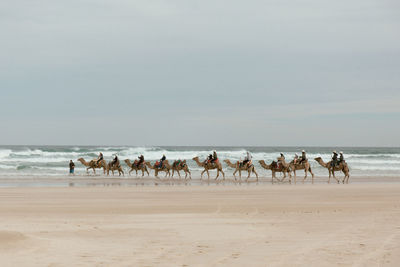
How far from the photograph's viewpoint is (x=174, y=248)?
824cm

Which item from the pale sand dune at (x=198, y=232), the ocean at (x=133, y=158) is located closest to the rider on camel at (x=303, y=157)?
the ocean at (x=133, y=158)

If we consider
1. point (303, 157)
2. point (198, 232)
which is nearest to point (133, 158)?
point (303, 157)

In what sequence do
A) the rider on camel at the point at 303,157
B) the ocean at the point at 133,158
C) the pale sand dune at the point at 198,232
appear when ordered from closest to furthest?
the pale sand dune at the point at 198,232, the rider on camel at the point at 303,157, the ocean at the point at 133,158

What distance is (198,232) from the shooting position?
9.91 m

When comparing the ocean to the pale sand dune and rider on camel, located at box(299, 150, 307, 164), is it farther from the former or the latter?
the pale sand dune

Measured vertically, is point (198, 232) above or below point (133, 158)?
below

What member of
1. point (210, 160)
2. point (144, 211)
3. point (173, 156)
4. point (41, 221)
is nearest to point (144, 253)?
point (41, 221)

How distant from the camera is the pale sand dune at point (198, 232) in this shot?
24.4 ft

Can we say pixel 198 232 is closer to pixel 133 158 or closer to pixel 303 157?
pixel 303 157

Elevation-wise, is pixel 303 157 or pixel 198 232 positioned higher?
pixel 303 157

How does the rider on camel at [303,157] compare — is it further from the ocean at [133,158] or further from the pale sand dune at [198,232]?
the pale sand dune at [198,232]

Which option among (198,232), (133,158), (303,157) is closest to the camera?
(198,232)

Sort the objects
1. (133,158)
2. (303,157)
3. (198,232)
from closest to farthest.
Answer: (198,232)
(303,157)
(133,158)

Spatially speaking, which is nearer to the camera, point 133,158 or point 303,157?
point 303,157
